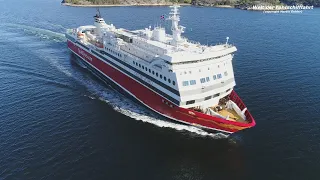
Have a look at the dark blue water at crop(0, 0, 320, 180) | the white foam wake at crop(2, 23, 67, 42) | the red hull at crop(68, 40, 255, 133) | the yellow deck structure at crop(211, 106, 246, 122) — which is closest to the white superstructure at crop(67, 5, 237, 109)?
the red hull at crop(68, 40, 255, 133)

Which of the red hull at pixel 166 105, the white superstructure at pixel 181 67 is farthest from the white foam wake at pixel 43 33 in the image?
the white superstructure at pixel 181 67

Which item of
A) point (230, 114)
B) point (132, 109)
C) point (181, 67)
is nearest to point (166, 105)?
point (181, 67)

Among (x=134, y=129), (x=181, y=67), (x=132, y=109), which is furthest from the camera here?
(x=132, y=109)

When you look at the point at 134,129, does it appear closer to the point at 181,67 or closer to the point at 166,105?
the point at 166,105

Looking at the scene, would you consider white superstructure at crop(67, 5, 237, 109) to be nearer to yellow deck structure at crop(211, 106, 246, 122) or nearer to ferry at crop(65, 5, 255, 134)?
ferry at crop(65, 5, 255, 134)

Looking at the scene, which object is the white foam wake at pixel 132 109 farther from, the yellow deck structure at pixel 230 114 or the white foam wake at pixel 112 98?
the yellow deck structure at pixel 230 114
